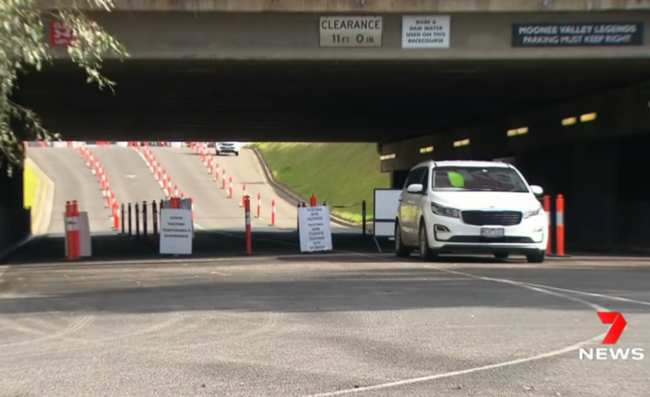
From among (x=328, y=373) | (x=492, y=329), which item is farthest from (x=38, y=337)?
(x=492, y=329)

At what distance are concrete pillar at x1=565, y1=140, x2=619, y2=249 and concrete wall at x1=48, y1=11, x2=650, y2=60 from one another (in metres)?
4.81

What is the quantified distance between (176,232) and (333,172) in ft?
111

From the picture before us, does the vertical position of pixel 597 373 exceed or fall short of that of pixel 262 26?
it falls short

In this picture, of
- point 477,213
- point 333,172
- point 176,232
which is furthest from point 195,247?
point 333,172

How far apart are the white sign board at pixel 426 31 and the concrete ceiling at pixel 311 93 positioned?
792mm

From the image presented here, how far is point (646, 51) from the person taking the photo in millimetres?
16766

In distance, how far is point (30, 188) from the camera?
151ft

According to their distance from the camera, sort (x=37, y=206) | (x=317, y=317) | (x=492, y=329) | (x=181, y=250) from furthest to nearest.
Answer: (x=37, y=206), (x=181, y=250), (x=317, y=317), (x=492, y=329)

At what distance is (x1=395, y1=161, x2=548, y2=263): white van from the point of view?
14.3 m

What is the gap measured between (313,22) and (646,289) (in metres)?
8.42

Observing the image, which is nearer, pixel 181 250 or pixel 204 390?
pixel 204 390

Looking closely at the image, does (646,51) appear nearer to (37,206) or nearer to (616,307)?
(616,307)

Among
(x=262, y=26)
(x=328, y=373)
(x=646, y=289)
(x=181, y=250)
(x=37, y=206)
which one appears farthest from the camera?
(x=37, y=206)

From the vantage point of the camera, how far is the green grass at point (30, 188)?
42.5 metres
